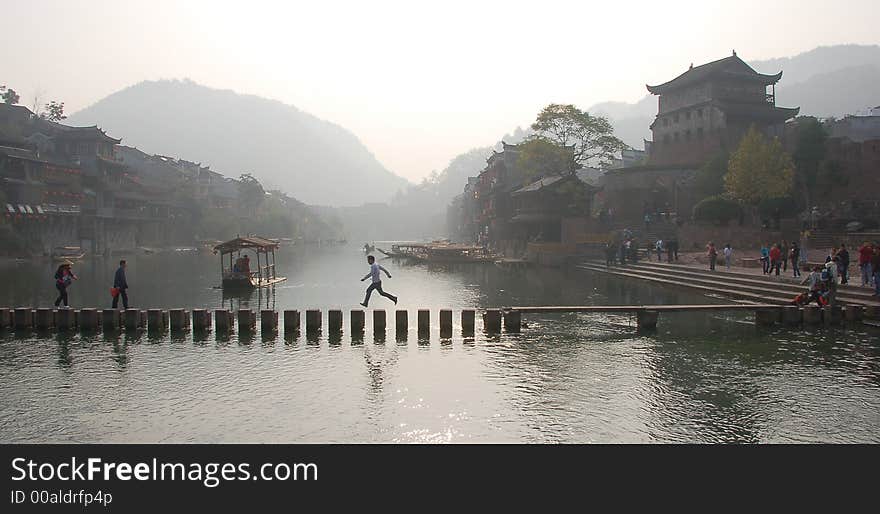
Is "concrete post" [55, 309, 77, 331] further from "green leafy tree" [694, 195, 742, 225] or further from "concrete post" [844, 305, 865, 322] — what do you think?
"green leafy tree" [694, 195, 742, 225]

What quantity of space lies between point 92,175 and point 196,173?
131 feet

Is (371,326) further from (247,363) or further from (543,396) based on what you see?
(543,396)

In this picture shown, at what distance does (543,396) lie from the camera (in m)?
11.9

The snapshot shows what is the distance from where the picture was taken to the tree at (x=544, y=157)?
58562 millimetres

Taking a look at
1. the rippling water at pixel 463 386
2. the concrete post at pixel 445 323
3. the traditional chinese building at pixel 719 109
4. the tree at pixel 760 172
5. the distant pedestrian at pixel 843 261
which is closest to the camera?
the rippling water at pixel 463 386

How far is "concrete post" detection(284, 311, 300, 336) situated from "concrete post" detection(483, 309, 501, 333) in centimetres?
582

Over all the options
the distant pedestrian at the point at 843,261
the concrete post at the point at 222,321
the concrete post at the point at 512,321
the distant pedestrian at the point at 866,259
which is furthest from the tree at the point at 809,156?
the concrete post at the point at 222,321

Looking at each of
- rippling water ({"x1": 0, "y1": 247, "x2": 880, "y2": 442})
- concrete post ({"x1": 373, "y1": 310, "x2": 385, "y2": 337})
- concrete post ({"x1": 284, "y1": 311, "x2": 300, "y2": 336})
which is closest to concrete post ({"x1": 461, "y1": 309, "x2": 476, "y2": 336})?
rippling water ({"x1": 0, "y1": 247, "x2": 880, "y2": 442})

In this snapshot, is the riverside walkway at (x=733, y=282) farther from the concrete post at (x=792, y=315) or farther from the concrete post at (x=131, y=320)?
the concrete post at (x=131, y=320)

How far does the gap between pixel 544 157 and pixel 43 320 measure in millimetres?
47710

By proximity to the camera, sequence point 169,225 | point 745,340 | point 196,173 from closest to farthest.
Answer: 1. point 745,340
2. point 169,225
3. point 196,173

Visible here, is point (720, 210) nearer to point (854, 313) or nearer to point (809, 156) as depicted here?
point (809, 156)

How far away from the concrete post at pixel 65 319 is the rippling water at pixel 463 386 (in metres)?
0.94
